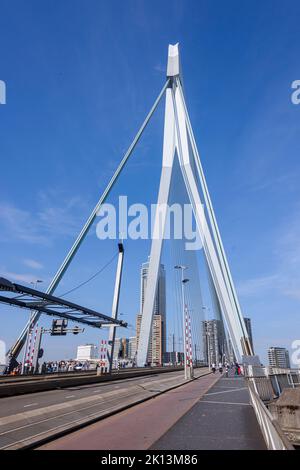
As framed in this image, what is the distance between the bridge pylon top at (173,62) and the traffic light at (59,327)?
29398 millimetres

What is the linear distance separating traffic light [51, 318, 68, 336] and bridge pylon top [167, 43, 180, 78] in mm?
29398

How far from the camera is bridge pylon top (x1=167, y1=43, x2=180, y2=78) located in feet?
124

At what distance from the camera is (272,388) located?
1345 centimetres

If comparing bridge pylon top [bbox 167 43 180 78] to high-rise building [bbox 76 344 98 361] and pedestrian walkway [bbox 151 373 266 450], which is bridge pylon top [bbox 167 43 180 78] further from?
high-rise building [bbox 76 344 98 361]

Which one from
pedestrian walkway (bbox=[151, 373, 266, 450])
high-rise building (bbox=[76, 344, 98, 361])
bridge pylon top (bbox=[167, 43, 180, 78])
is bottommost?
pedestrian walkway (bbox=[151, 373, 266, 450])

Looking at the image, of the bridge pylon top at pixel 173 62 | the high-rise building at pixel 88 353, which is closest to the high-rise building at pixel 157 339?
the high-rise building at pixel 88 353

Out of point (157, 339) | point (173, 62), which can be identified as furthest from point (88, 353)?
point (173, 62)

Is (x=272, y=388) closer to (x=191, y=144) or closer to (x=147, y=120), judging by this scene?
(x=191, y=144)

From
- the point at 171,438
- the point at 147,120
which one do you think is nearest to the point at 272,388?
the point at 171,438

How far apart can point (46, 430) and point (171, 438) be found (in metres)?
2.86

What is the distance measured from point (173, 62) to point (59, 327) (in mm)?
31905

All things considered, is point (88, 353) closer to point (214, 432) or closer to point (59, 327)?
point (59, 327)

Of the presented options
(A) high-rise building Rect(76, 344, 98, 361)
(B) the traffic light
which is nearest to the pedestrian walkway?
(B) the traffic light
